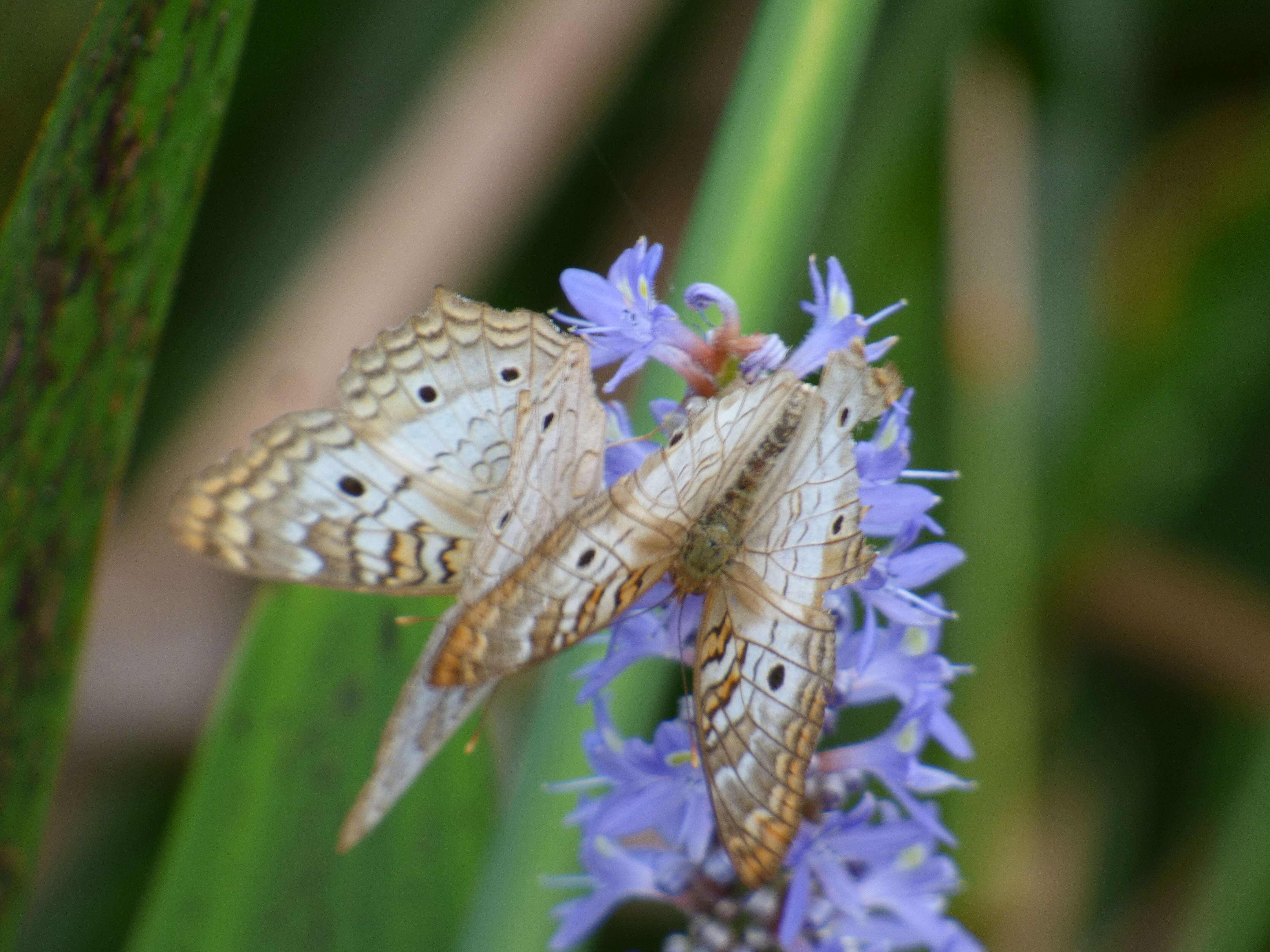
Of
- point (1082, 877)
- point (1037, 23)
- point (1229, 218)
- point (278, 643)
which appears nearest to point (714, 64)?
point (1037, 23)

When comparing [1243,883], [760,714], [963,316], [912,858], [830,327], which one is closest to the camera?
[760,714]

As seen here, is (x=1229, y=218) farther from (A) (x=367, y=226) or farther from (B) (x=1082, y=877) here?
(A) (x=367, y=226)

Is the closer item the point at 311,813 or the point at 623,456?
the point at 623,456

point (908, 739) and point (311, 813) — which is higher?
point (908, 739)

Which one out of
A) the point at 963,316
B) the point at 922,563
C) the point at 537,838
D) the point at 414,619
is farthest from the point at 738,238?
the point at 963,316

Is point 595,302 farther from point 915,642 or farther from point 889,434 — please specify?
Answer: point 915,642

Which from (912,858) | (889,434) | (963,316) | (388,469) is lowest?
(912,858)

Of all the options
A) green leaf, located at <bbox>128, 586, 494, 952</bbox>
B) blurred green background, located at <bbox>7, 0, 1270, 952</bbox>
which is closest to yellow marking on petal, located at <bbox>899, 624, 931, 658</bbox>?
green leaf, located at <bbox>128, 586, 494, 952</bbox>
